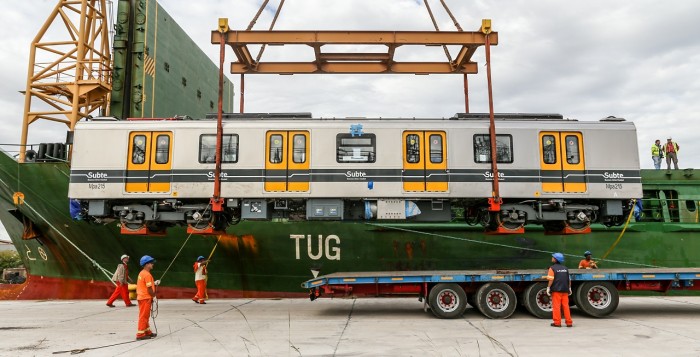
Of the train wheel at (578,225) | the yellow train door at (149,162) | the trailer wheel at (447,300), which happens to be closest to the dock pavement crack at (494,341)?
the trailer wheel at (447,300)

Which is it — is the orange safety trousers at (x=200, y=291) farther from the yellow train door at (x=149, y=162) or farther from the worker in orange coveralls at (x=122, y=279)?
the yellow train door at (x=149, y=162)

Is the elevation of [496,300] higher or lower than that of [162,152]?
lower

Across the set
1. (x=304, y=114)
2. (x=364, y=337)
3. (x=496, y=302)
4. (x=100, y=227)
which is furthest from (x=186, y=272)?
(x=496, y=302)

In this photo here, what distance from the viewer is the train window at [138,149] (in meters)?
12.2

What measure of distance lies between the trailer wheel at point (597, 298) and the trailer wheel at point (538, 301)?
847 mm

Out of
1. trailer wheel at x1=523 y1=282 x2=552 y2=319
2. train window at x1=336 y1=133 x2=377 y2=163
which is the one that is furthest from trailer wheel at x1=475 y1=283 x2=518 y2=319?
train window at x1=336 y1=133 x2=377 y2=163

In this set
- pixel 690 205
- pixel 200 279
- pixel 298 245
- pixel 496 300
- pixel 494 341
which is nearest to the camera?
pixel 494 341

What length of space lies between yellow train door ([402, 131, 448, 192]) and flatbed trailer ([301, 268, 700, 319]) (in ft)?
7.48

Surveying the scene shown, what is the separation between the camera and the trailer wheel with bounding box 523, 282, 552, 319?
1139 centimetres

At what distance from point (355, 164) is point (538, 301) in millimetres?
5703

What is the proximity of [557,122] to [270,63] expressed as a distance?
8.98m

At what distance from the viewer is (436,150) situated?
40.0ft

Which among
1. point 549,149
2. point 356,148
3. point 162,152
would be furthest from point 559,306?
point 162,152

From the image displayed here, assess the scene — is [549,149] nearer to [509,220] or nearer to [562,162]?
[562,162]
